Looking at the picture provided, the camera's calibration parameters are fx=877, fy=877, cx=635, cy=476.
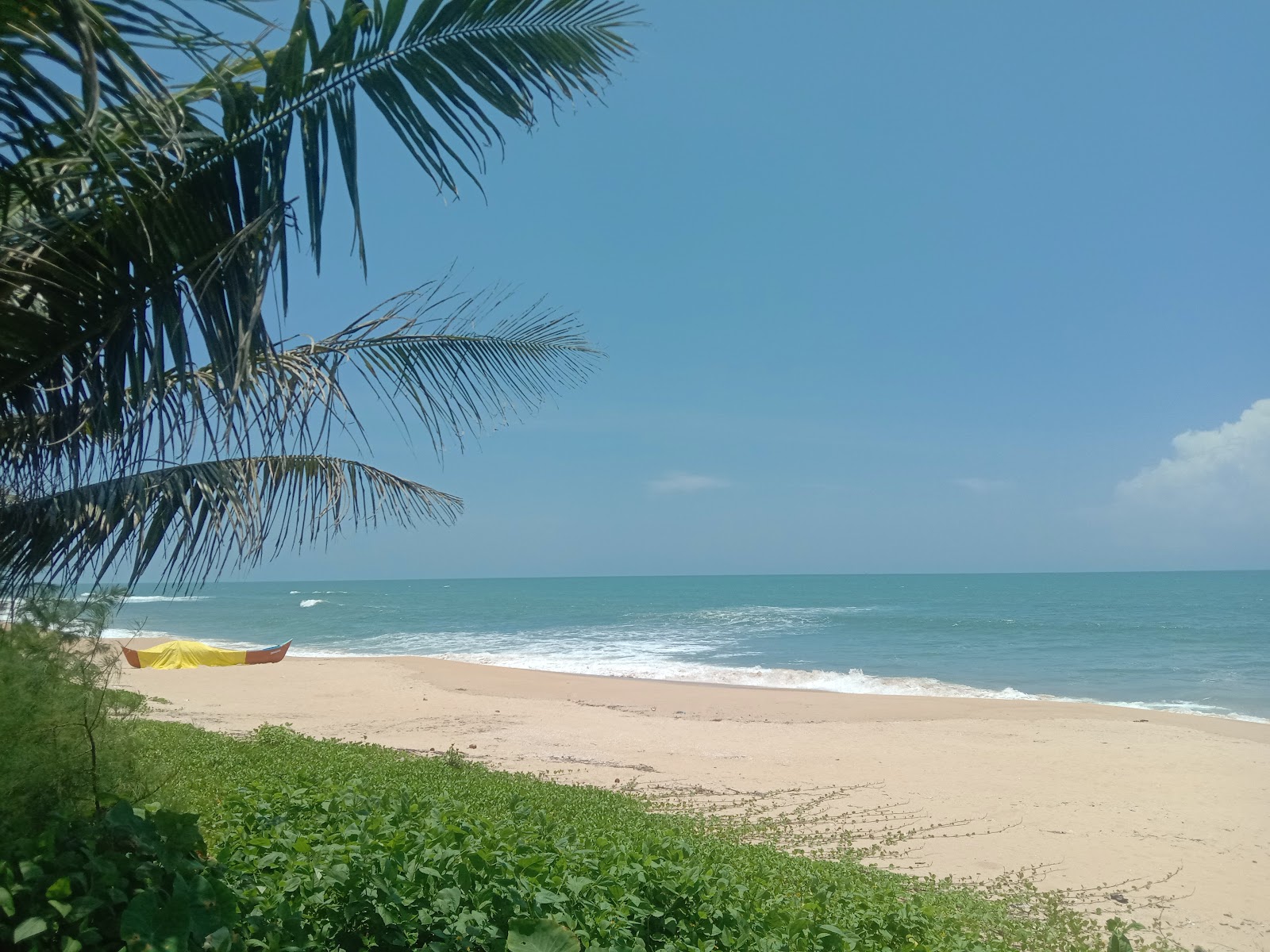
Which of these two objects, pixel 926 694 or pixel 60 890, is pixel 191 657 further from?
pixel 60 890

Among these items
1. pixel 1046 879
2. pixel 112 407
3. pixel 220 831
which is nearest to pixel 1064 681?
pixel 1046 879

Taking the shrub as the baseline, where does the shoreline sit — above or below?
below

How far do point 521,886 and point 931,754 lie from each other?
37.8 ft

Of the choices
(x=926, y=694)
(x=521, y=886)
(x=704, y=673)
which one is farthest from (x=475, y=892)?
(x=704, y=673)

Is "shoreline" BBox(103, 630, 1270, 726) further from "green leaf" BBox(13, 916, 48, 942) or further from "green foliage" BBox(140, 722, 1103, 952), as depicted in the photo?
"green leaf" BBox(13, 916, 48, 942)

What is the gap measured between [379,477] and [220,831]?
1.95m

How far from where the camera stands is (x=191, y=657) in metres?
23.6

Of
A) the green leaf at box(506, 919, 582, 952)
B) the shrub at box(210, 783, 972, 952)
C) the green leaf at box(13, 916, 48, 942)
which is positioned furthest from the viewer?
the shrub at box(210, 783, 972, 952)

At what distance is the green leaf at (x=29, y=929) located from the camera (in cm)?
232

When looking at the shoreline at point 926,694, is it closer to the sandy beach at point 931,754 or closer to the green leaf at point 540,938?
the sandy beach at point 931,754

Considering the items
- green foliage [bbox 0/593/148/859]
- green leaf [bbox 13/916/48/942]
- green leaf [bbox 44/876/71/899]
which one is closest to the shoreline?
green foliage [bbox 0/593/148/859]

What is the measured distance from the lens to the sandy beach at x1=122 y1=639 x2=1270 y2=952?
7.86 m

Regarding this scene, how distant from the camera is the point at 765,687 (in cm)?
2259

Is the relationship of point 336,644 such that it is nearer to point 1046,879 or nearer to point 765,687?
point 765,687
